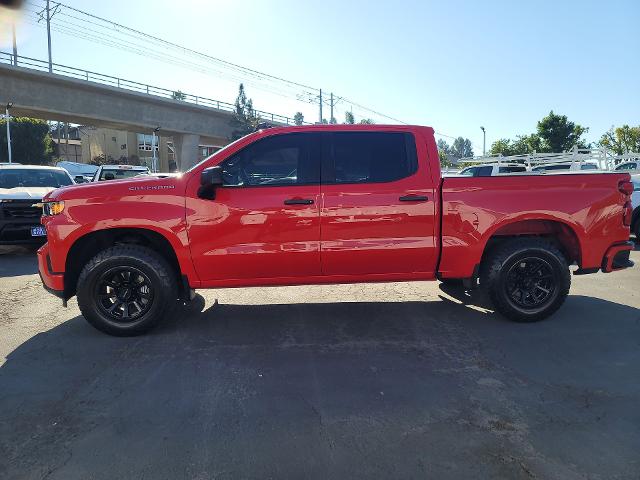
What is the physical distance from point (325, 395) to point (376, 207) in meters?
1.99

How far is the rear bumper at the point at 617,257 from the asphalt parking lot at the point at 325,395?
579 millimetres

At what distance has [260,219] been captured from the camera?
4551mm

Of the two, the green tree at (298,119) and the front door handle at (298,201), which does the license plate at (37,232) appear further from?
the green tree at (298,119)

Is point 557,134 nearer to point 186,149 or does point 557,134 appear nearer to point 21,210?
point 186,149

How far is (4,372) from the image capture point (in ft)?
12.6

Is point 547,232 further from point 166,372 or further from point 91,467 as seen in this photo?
point 91,467

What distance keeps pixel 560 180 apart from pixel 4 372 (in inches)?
215

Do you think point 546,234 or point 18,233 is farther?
point 18,233

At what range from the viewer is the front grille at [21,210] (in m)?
8.55

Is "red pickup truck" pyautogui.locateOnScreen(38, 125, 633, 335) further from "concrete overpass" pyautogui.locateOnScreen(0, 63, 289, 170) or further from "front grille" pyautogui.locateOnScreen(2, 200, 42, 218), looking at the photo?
"concrete overpass" pyautogui.locateOnScreen(0, 63, 289, 170)

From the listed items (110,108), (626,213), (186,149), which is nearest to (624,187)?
(626,213)

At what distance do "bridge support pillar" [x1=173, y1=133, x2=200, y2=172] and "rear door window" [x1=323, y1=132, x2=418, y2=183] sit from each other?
39.2 meters

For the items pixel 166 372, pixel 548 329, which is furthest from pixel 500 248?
pixel 166 372

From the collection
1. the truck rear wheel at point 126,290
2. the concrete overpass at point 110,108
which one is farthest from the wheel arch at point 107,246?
the concrete overpass at point 110,108
